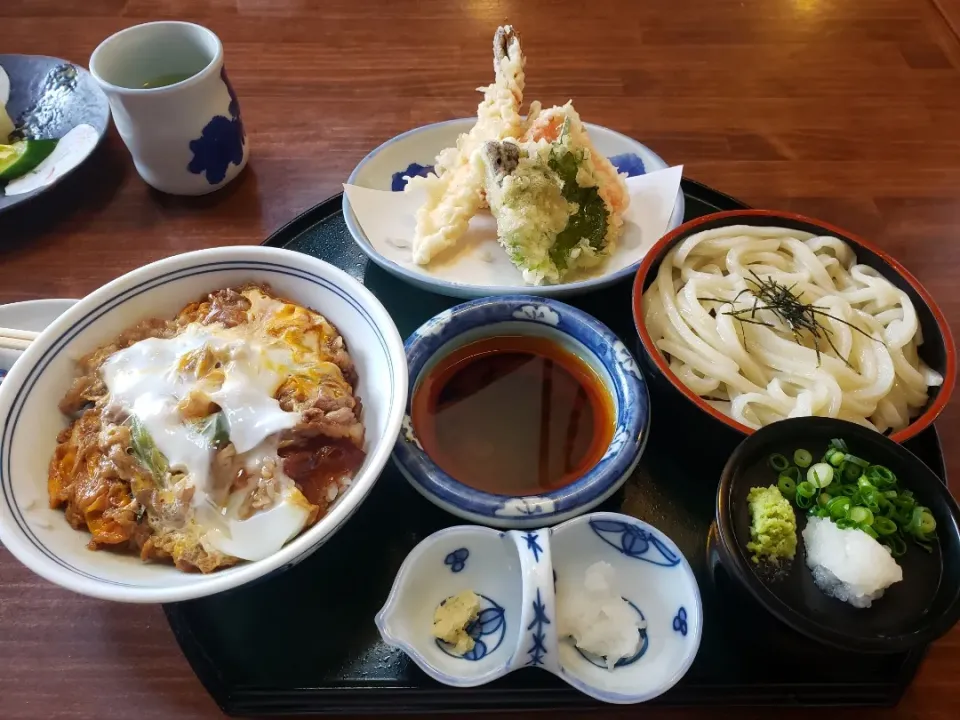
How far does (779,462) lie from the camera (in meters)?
1.07

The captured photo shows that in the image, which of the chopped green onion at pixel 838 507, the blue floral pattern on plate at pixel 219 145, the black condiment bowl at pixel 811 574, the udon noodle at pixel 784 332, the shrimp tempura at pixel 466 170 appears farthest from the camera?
the blue floral pattern on plate at pixel 219 145

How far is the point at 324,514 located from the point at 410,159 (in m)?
1.13

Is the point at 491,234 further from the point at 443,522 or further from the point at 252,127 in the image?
the point at 252,127

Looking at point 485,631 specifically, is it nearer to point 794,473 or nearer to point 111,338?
point 794,473

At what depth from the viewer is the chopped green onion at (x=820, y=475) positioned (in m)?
1.03

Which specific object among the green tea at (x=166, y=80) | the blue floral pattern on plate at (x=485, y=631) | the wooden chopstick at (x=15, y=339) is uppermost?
the green tea at (x=166, y=80)

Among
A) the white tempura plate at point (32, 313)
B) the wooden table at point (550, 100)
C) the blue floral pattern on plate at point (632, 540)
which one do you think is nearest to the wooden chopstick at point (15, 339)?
the white tempura plate at point (32, 313)

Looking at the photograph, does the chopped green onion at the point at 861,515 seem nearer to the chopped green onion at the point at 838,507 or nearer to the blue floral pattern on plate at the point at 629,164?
the chopped green onion at the point at 838,507

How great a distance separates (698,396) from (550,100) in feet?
4.33

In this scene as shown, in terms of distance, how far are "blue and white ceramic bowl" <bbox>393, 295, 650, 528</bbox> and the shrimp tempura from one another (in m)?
0.30

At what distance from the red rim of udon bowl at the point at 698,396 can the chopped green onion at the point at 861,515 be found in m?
0.20

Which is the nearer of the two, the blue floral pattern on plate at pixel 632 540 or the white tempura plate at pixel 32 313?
the blue floral pattern on plate at pixel 632 540

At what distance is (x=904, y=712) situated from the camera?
1.05 m

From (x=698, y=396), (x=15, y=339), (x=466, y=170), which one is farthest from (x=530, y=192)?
(x=15, y=339)
